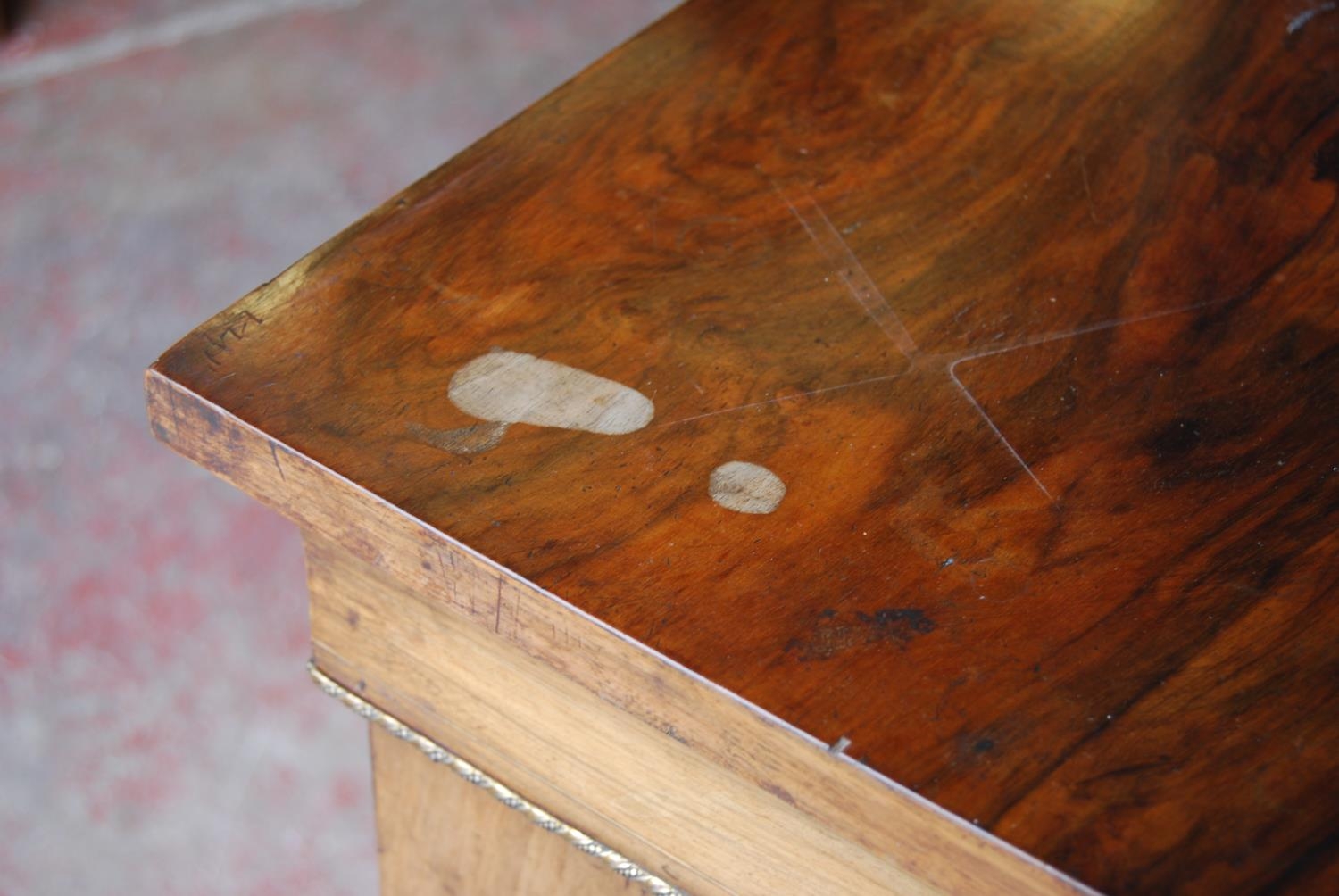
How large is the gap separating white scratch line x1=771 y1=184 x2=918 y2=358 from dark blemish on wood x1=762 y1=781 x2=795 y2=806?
23 centimetres

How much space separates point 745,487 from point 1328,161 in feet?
1.52

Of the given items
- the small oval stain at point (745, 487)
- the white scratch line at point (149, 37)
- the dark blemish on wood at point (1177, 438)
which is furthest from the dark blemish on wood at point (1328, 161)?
the white scratch line at point (149, 37)

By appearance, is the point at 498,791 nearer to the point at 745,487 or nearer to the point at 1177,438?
the point at 745,487

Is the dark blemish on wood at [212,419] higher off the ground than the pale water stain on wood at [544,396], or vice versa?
the pale water stain on wood at [544,396]

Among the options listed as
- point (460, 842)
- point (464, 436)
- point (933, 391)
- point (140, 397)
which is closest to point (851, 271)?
point (933, 391)

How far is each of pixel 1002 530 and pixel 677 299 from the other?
0.20 m

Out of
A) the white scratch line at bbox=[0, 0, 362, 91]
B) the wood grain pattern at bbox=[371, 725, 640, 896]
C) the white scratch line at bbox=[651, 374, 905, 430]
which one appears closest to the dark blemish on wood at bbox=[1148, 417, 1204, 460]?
the white scratch line at bbox=[651, 374, 905, 430]

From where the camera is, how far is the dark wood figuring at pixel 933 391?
50cm

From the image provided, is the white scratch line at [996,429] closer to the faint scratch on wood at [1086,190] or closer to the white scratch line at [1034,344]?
the white scratch line at [1034,344]

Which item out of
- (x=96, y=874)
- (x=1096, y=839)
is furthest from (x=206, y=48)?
(x=1096, y=839)

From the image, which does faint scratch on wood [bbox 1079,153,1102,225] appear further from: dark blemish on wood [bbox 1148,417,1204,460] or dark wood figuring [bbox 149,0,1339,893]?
dark blemish on wood [bbox 1148,417,1204,460]

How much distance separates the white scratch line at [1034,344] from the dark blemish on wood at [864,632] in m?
0.10

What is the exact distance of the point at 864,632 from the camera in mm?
531

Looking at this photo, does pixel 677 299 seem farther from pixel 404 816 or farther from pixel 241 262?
pixel 241 262
